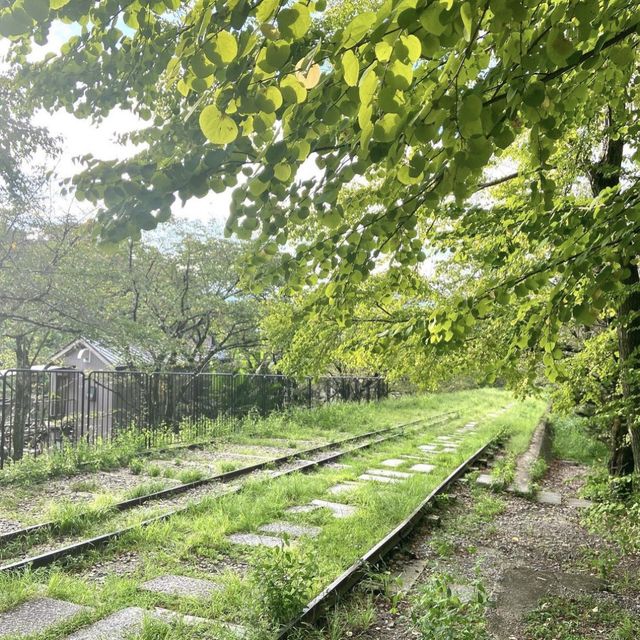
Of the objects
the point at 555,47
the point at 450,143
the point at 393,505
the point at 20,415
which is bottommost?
the point at 393,505

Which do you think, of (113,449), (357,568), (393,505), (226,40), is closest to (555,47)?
(226,40)

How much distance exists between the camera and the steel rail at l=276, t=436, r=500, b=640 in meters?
3.81

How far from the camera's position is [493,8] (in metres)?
1.24

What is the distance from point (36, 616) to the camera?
391 centimetres

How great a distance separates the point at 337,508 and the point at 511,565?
2454 mm

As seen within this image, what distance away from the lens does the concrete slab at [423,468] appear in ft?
34.1

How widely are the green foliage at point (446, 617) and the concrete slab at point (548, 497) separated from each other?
5375mm

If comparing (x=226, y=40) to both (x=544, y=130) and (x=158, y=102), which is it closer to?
(x=544, y=130)

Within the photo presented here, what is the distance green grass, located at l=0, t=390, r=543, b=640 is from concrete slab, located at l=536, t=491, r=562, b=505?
821 mm

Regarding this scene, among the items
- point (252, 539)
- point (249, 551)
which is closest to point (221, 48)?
point (249, 551)

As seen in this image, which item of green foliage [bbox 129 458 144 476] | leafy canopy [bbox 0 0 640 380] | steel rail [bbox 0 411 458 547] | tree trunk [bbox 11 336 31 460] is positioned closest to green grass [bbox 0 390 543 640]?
steel rail [bbox 0 411 458 547]

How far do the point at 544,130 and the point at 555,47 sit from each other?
45cm

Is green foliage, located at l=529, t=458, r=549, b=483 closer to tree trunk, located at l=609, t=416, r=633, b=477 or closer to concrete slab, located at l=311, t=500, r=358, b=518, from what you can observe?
tree trunk, located at l=609, t=416, r=633, b=477

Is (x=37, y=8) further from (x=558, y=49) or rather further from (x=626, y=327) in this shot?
(x=626, y=327)
